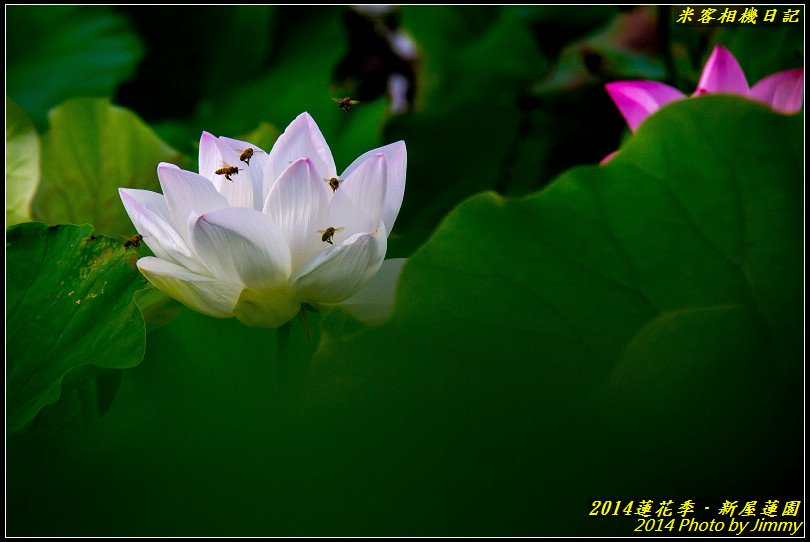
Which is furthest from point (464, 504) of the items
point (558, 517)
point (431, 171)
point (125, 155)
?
point (431, 171)

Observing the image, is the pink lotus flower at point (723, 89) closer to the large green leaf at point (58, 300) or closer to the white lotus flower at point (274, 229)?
the white lotus flower at point (274, 229)

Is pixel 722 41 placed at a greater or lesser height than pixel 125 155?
greater

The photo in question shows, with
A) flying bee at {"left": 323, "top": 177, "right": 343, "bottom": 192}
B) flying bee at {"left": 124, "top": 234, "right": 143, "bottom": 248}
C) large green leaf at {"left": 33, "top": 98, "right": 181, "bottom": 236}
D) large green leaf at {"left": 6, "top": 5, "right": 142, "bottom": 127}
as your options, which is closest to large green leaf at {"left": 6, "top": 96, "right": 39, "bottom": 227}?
large green leaf at {"left": 33, "top": 98, "right": 181, "bottom": 236}

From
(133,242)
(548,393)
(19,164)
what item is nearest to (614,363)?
(548,393)

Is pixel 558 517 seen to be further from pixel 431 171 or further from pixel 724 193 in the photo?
pixel 431 171

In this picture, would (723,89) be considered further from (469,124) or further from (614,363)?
(469,124)

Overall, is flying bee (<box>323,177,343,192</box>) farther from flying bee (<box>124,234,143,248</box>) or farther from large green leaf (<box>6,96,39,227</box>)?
large green leaf (<box>6,96,39,227</box>)
